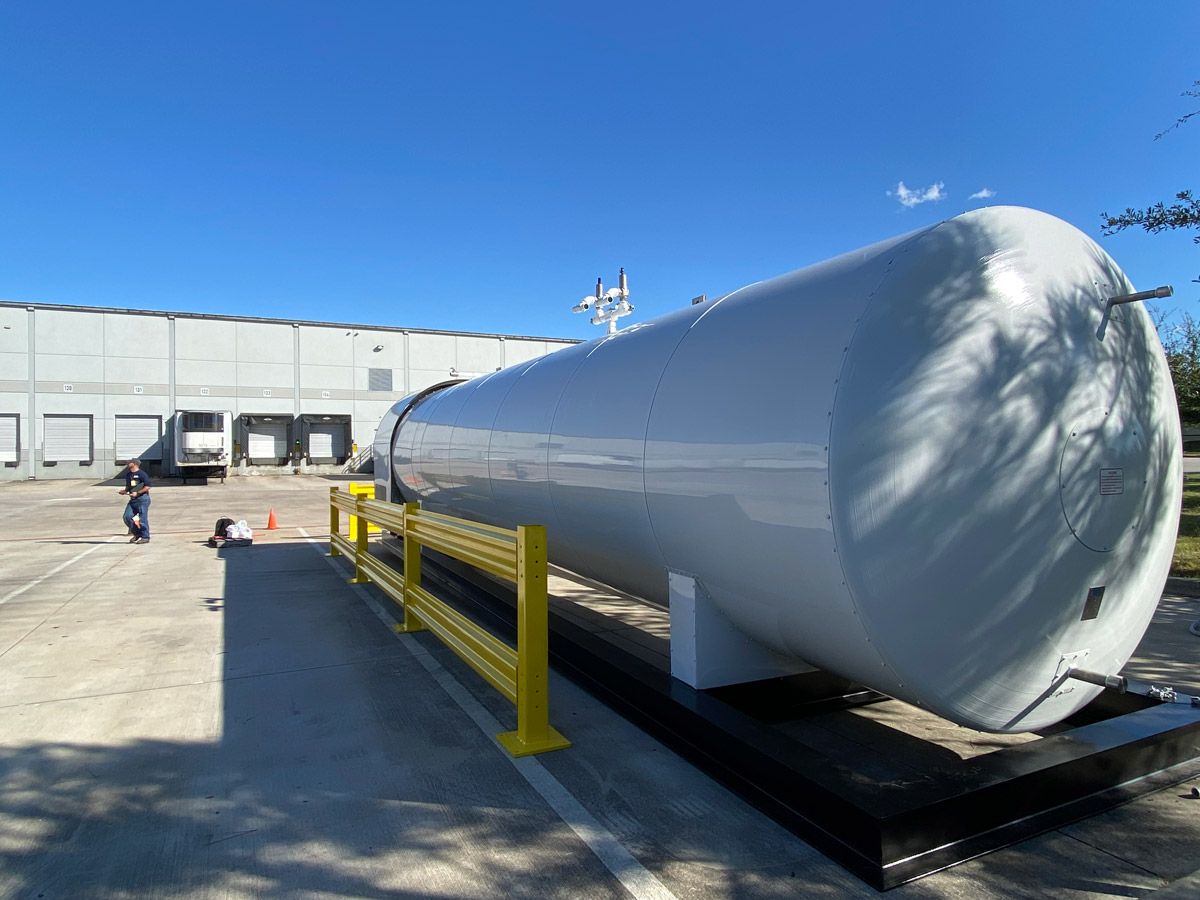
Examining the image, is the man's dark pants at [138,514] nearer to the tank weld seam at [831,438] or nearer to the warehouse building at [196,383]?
the tank weld seam at [831,438]

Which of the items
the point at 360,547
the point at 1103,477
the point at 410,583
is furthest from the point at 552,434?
the point at 360,547

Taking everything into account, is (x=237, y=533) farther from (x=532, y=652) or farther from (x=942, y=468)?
(x=942, y=468)

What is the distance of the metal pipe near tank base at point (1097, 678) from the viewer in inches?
120

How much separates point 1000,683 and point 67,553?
14.1 m

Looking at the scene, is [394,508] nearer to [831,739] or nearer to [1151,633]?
[831,739]

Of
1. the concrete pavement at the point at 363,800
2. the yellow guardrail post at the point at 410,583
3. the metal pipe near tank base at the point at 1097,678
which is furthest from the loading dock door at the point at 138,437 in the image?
the metal pipe near tank base at the point at 1097,678

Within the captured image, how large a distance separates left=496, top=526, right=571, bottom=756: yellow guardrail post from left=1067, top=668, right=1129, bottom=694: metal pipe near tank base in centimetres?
254

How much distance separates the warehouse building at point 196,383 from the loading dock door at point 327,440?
0.19 feet

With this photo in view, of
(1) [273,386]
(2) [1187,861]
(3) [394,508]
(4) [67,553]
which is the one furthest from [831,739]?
(1) [273,386]

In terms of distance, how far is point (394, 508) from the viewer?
284 inches

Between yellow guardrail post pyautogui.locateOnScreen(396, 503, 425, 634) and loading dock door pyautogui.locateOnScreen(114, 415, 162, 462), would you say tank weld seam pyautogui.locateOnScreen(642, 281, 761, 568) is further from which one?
loading dock door pyautogui.locateOnScreen(114, 415, 162, 462)

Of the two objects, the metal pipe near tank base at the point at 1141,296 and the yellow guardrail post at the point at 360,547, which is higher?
the metal pipe near tank base at the point at 1141,296

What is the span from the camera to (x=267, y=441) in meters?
39.6

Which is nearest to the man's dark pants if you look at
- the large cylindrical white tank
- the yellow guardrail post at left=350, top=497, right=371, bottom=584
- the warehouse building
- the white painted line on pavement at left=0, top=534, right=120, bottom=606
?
the white painted line on pavement at left=0, top=534, right=120, bottom=606
